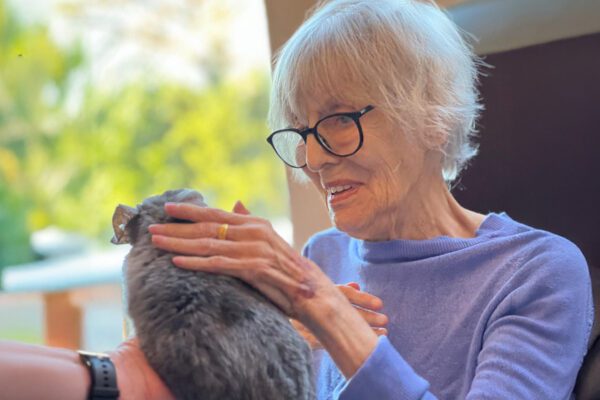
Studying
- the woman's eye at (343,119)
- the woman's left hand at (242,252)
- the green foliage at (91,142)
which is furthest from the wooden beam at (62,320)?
the woman's left hand at (242,252)

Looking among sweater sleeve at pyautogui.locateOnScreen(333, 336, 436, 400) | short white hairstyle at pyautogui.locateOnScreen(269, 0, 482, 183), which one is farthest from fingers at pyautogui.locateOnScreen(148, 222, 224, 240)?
short white hairstyle at pyautogui.locateOnScreen(269, 0, 482, 183)

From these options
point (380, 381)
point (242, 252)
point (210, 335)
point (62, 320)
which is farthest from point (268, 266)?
point (62, 320)

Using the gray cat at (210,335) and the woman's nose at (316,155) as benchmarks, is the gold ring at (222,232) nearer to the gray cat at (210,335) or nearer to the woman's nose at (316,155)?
the gray cat at (210,335)

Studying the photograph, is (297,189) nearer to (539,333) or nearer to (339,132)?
(339,132)

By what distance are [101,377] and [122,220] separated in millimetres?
180

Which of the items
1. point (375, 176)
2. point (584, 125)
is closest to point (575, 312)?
point (375, 176)

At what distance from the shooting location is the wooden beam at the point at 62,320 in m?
2.42

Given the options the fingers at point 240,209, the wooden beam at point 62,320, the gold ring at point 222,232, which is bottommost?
the wooden beam at point 62,320

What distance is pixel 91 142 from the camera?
2.77 m

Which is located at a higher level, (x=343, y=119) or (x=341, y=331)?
(x=343, y=119)

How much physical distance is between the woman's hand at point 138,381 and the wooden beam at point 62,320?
175cm

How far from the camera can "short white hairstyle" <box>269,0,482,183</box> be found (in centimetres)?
112

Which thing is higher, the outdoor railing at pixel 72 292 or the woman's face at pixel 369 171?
the woman's face at pixel 369 171

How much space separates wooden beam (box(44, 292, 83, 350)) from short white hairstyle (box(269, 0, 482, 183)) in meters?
1.55
